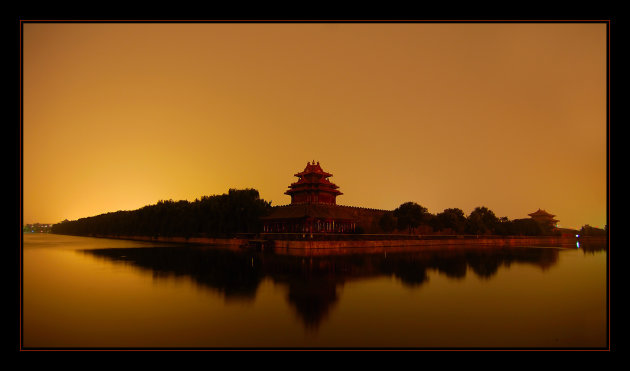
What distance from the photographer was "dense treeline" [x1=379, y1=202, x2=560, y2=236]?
47062mm

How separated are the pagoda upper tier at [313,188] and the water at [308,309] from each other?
25.7m

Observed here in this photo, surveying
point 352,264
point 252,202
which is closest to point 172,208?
point 252,202

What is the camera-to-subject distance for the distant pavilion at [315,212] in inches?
1689

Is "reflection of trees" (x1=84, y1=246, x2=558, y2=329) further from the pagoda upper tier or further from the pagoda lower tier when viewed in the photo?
the pagoda upper tier

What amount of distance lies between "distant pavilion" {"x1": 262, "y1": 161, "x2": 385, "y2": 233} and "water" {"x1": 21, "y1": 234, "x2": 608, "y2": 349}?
19.7 metres

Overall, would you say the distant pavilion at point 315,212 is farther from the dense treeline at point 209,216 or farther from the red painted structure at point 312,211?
the dense treeline at point 209,216

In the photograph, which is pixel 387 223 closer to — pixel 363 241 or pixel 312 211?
pixel 363 241

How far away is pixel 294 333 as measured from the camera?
10.5 m

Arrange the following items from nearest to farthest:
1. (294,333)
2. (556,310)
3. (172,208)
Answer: (294,333) → (556,310) → (172,208)

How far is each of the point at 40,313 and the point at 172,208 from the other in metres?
50.2

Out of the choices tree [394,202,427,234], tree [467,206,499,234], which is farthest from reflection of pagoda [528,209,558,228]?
tree [394,202,427,234]

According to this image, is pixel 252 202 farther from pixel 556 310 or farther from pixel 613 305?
pixel 613 305

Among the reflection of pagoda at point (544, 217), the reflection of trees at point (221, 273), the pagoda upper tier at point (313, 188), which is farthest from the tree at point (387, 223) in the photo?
the reflection of pagoda at point (544, 217)

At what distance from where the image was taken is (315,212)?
1714 inches
